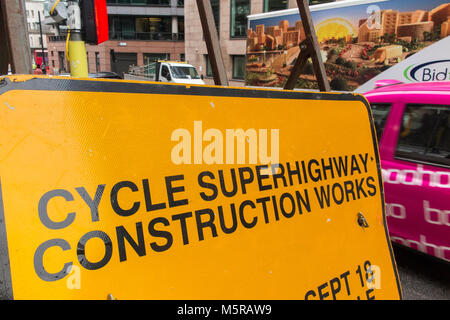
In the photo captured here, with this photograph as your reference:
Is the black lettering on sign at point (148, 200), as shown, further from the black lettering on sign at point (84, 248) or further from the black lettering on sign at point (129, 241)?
the black lettering on sign at point (84, 248)

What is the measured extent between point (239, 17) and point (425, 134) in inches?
888

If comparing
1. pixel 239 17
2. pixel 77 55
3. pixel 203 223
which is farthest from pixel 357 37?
pixel 239 17

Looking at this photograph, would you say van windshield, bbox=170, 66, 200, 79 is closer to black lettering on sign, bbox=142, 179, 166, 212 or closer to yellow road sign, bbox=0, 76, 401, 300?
yellow road sign, bbox=0, 76, 401, 300

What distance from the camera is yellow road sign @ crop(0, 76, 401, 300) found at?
1064 millimetres

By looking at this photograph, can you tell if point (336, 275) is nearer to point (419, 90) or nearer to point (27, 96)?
point (27, 96)

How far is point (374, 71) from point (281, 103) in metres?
8.28

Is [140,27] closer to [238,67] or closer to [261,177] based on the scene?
[238,67]

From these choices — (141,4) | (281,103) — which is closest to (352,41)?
(281,103)

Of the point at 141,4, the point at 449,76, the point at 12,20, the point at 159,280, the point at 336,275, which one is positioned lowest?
the point at 336,275

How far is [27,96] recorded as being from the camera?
1.09 meters

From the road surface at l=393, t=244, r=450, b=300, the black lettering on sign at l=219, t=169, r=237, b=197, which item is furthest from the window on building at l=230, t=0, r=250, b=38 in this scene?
the black lettering on sign at l=219, t=169, r=237, b=197

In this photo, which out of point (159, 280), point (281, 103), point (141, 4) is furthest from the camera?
point (141, 4)

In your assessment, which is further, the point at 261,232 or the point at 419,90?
the point at 419,90

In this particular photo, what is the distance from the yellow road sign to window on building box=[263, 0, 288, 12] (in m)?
21.5
